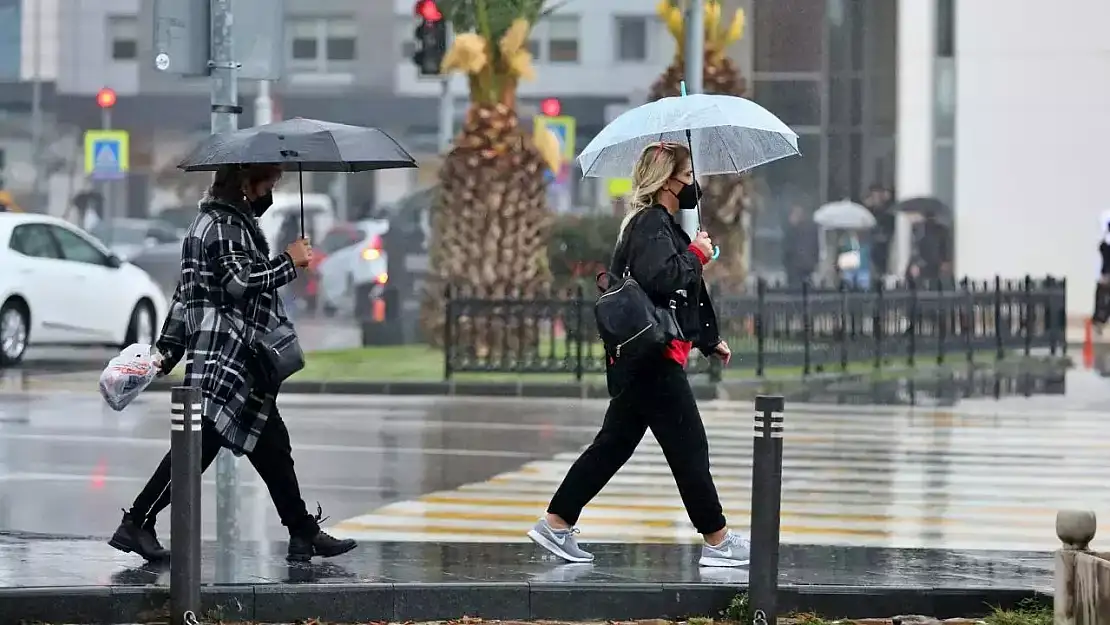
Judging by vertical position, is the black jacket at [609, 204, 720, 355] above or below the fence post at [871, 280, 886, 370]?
above

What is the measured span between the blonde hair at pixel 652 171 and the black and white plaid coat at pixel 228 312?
146 cm

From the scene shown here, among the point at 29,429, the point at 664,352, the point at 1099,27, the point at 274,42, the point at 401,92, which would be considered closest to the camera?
the point at 664,352

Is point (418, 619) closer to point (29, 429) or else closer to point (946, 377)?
point (29, 429)

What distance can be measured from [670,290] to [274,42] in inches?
92.9

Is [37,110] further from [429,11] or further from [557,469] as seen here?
[557,469]

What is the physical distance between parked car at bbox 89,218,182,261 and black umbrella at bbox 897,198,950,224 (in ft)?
48.8

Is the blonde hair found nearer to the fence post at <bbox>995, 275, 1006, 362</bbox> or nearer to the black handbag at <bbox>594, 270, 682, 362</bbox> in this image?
the black handbag at <bbox>594, 270, 682, 362</bbox>

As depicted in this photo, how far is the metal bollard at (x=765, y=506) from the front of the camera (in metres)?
6.91

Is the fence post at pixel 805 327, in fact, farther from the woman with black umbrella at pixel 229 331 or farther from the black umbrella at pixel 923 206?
the black umbrella at pixel 923 206

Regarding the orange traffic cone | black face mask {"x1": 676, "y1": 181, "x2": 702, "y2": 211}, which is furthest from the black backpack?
the orange traffic cone

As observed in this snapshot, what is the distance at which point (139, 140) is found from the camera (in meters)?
47.2

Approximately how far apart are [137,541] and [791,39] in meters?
34.7

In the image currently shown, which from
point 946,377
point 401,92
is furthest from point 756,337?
point 401,92

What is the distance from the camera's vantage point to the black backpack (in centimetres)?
773
